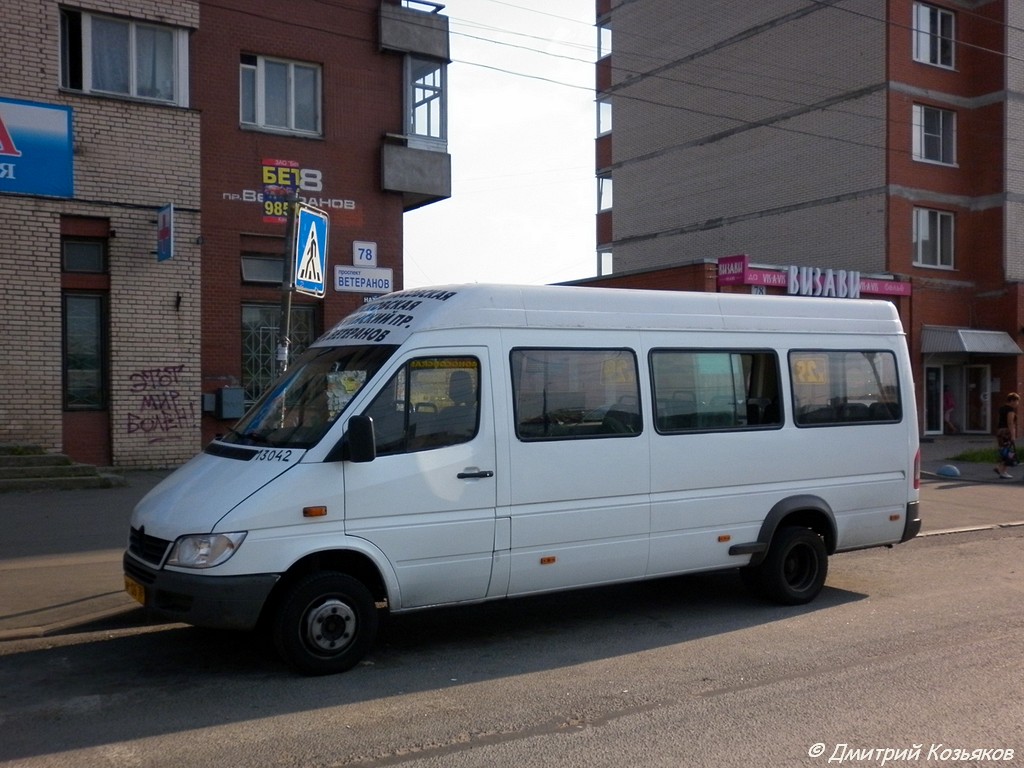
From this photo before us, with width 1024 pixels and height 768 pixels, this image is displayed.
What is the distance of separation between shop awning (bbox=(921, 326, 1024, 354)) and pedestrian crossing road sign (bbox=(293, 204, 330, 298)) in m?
23.3

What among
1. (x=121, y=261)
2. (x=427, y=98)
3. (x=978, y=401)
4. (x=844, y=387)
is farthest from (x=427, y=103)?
(x=978, y=401)

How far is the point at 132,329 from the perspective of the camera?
53.4 ft

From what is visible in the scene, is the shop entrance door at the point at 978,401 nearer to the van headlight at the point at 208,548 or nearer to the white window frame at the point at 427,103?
the white window frame at the point at 427,103

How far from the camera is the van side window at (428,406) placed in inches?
263

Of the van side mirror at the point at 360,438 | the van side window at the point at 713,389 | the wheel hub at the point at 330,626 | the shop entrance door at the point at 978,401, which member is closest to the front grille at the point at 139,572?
the wheel hub at the point at 330,626

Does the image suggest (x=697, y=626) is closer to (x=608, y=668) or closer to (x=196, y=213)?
(x=608, y=668)

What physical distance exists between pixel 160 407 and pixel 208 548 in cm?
1109

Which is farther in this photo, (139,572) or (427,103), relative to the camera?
(427,103)

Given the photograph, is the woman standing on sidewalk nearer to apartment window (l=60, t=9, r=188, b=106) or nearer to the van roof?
the van roof

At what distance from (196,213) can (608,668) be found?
12.7m

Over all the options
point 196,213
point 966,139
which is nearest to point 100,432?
point 196,213

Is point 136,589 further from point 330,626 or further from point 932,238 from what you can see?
point 932,238

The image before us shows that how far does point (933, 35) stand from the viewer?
29.2m

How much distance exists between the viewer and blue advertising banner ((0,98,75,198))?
15391 mm
